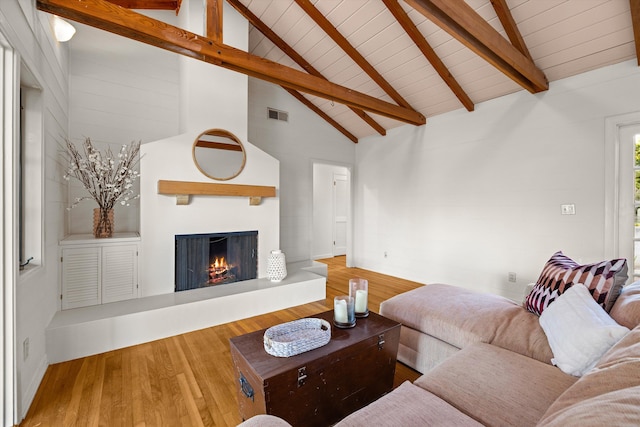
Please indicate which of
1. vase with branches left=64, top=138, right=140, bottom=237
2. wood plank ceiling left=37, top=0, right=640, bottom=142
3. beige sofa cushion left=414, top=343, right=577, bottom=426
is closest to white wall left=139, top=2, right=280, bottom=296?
vase with branches left=64, top=138, right=140, bottom=237

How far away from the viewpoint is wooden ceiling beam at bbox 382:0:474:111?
2812mm

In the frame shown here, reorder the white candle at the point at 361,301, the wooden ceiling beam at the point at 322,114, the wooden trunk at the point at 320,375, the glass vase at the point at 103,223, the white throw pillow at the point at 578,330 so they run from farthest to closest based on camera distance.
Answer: the wooden ceiling beam at the point at 322,114 < the glass vase at the point at 103,223 < the white candle at the point at 361,301 < the wooden trunk at the point at 320,375 < the white throw pillow at the point at 578,330

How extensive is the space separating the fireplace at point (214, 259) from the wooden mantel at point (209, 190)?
422 mm

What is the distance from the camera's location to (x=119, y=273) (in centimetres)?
271

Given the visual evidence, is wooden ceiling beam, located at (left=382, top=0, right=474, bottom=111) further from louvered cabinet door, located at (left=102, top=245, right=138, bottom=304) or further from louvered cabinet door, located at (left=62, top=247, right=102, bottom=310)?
louvered cabinet door, located at (left=62, top=247, right=102, bottom=310)

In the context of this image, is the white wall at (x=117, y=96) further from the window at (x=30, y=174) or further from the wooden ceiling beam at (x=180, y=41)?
the wooden ceiling beam at (x=180, y=41)

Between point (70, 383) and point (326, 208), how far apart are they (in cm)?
528

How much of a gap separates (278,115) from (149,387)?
13.0ft

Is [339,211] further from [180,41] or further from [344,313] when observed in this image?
[344,313]

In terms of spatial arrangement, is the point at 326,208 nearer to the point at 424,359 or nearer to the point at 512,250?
the point at 512,250

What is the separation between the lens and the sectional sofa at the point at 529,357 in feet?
2.32

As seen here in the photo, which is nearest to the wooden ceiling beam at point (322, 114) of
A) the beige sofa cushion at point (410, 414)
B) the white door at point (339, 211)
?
the white door at point (339, 211)

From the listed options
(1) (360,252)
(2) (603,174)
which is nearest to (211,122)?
(1) (360,252)

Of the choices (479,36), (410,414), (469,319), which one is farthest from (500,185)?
(410,414)
